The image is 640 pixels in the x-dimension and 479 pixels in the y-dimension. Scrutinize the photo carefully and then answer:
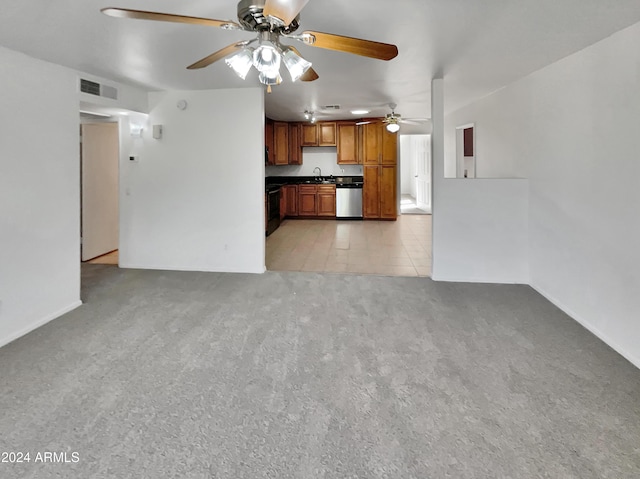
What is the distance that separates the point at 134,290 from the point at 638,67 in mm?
4687

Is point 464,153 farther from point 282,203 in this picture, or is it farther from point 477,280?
point 282,203

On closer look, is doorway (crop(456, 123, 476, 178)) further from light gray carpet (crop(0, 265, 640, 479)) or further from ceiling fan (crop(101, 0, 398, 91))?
ceiling fan (crop(101, 0, 398, 91))

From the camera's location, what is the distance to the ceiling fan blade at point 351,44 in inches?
70.5

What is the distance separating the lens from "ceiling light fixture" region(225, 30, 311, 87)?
69.1 inches

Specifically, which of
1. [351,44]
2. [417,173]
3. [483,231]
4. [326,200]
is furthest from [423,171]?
[351,44]

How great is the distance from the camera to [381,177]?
28.4ft

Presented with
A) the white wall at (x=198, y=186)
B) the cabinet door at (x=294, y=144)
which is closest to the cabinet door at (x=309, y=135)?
the cabinet door at (x=294, y=144)

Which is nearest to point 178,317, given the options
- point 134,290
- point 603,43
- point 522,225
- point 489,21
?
point 134,290

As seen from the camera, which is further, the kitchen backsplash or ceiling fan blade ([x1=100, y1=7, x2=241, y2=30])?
the kitchen backsplash

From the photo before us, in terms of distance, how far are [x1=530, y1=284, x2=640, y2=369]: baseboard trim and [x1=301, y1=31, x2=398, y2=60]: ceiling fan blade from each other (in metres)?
2.50

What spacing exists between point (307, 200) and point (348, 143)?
168 centimetres

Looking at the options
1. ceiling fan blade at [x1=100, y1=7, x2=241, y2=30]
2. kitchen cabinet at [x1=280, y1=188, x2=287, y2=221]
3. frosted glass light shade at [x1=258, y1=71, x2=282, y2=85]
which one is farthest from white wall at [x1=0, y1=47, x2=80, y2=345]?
kitchen cabinet at [x1=280, y1=188, x2=287, y2=221]

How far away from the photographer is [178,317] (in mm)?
3258

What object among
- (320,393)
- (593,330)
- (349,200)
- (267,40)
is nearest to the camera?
(267,40)
